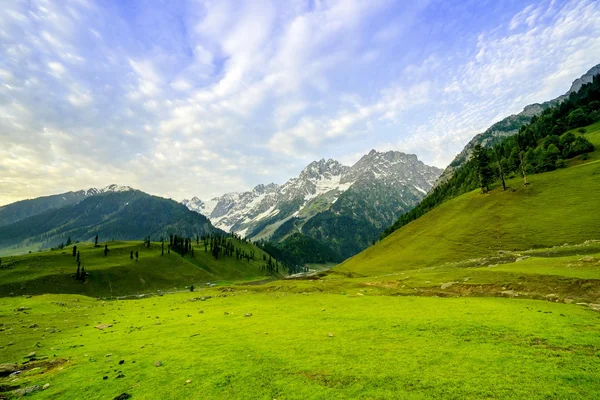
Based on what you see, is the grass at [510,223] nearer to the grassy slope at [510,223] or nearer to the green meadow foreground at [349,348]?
the grassy slope at [510,223]

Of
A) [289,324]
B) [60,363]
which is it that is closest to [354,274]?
[289,324]

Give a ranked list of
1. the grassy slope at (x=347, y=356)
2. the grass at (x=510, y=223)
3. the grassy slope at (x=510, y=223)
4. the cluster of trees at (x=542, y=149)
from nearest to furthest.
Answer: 1. the grassy slope at (x=347, y=356)
2. the grass at (x=510, y=223)
3. the grassy slope at (x=510, y=223)
4. the cluster of trees at (x=542, y=149)

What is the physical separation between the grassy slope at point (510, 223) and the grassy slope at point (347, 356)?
60230 millimetres

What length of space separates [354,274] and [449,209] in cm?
5755

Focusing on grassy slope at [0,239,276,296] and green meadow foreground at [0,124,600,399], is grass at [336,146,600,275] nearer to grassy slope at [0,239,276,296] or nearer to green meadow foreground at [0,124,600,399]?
green meadow foreground at [0,124,600,399]

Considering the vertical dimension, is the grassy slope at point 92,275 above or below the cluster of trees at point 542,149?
below

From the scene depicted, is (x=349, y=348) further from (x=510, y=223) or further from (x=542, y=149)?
(x=542, y=149)

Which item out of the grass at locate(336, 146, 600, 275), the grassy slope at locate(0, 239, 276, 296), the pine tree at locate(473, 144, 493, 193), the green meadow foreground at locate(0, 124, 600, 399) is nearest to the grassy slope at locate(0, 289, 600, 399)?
the green meadow foreground at locate(0, 124, 600, 399)

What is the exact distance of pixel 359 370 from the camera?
14.7 m

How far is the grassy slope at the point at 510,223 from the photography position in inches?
2923

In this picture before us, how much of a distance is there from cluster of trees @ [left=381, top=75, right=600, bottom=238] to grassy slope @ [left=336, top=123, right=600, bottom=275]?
752 cm

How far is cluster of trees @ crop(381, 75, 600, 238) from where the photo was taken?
393 ft

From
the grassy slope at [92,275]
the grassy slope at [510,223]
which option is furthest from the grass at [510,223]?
the grassy slope at [92,275]

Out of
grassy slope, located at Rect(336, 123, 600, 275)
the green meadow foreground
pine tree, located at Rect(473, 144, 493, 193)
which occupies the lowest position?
the green meadow foreground
